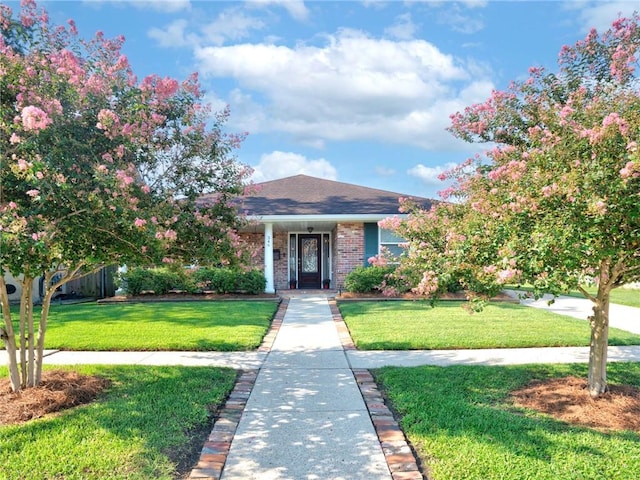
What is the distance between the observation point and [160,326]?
866 centimetres

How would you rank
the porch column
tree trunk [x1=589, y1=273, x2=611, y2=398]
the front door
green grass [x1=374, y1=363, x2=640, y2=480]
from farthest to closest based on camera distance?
1. the front door
2. the porch column
3. tree trunk [x1=589, y1=273, x2=611, y2=398]
4. green grass [x1=374, y1=363, x2=640, y2=480]

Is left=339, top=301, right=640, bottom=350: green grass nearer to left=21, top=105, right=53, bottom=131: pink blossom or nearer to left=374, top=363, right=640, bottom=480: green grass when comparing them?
left=374, top=363, right=640, bottom=480: green grass

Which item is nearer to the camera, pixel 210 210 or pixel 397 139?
pixel 210 210

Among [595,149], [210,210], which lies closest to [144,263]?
[210,210]

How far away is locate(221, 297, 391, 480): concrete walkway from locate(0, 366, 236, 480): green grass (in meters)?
0.40

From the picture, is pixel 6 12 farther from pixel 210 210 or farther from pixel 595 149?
pixel 595 149

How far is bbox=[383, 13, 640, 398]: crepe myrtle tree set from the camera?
305cm

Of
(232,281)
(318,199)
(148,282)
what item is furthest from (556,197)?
(318,199)

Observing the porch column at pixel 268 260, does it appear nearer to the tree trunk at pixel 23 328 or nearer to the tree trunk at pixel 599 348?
the tree trunk at pixel 23 328

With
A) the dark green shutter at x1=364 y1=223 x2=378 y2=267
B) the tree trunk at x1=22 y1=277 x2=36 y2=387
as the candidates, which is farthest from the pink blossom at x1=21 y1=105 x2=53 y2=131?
the dark green shutter at x1=364 y1=223 x2=378 y2=267

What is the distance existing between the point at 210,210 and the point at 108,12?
420 centimetres

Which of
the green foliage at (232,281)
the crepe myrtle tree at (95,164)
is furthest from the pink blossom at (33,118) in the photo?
the green foliage at (232,281)

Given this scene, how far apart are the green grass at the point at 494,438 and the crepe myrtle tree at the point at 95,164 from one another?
251 centimetres

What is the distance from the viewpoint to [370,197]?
16891 mm
